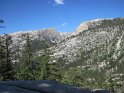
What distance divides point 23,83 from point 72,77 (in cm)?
6758

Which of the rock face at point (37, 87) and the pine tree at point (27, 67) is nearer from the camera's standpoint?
the rock face at point (37, 87)

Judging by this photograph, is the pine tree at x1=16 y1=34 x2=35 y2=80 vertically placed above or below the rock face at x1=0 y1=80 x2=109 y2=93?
above

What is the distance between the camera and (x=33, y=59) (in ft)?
191

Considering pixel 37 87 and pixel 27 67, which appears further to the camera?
pixel 27 67

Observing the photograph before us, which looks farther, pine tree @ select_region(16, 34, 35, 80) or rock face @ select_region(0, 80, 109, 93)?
pine tree @ select_region(16, 34, 35, 80)

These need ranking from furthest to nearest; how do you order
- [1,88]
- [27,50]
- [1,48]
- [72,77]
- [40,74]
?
[72,77]
[27,50]
[40,74]
[1,48]
[1,88]

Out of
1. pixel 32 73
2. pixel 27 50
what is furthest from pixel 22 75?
pixel 27 50

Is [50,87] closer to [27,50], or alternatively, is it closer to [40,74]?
[40,74]

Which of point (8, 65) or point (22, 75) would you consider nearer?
point (8, 65)

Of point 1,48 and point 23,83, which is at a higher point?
point 1,48

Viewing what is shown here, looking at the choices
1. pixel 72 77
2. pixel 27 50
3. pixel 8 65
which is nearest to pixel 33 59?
pixel 27 50

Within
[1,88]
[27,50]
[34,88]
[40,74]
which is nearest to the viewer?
[1,88]

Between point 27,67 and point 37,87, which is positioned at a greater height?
point 27,67

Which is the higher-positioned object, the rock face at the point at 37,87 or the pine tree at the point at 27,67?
the pine tree at the point at 27,67
